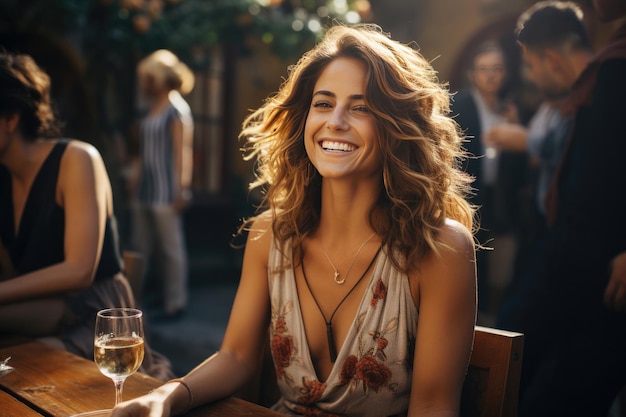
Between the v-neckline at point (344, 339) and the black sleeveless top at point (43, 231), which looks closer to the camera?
the v-neckline at point (344, 339)

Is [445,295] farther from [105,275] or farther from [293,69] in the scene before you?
[105,275]

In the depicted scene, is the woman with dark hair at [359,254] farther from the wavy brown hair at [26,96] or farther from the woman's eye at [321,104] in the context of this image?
the wavy brown hair at [26,96]

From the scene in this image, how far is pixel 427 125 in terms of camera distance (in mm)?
2076

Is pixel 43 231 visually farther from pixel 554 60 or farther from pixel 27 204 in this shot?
pixel 554 60

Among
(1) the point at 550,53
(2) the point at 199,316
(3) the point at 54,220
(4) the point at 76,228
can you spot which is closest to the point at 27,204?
(3) the point at 54,220

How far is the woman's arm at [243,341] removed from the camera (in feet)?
5.82

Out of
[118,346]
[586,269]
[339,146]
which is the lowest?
[118,346]

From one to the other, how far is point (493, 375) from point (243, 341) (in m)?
0.70

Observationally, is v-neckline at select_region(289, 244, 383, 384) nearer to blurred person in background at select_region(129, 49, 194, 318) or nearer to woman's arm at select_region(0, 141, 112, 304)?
woman's arm at select_region(0, 141, 112, 304)

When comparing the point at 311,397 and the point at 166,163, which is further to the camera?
the point at 166,163

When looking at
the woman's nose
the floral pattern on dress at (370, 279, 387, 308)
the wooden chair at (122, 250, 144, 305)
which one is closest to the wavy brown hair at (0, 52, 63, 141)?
the wooden chair at (122, 250, 144, 305)

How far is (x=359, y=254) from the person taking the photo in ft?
6.72

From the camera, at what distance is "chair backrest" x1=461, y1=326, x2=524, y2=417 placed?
5.71 feet

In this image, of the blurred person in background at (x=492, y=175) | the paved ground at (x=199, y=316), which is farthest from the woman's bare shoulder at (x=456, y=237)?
the paved ground at (x=199, y=316)
